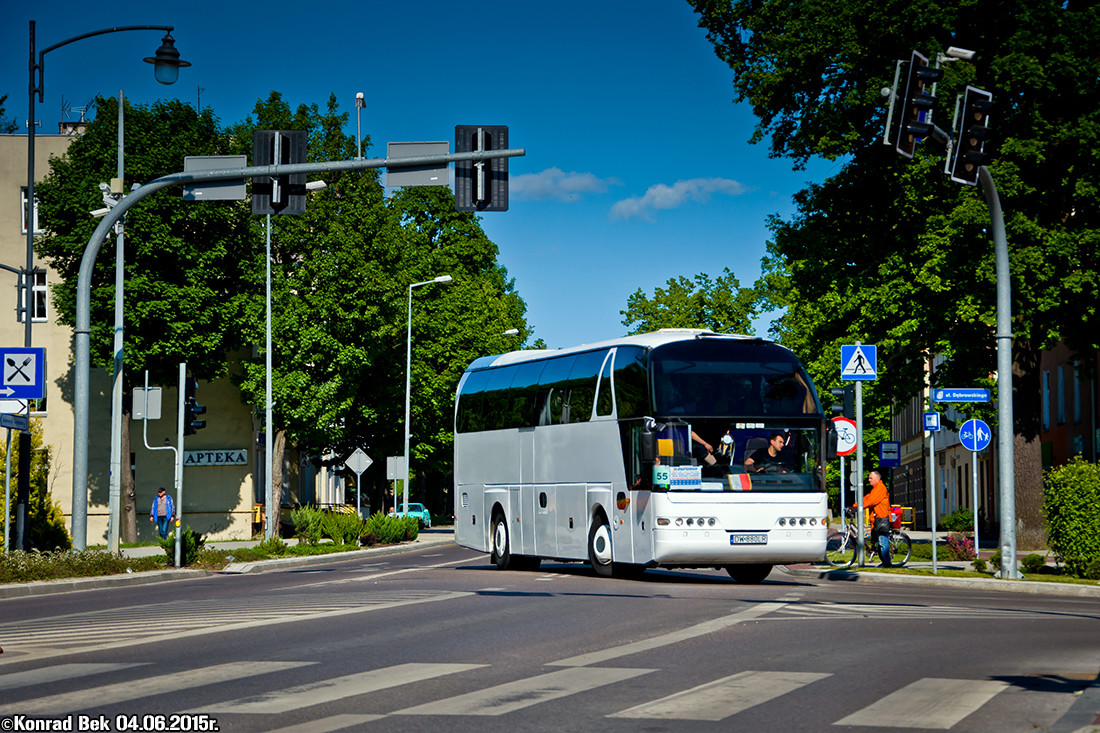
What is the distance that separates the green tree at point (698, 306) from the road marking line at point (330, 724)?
68.2 metres

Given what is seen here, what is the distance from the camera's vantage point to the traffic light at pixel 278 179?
1873 centimetres

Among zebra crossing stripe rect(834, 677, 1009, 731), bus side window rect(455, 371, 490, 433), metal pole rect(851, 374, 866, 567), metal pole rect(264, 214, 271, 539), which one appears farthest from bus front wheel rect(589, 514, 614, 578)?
metal pole rect(264, 214, 271, 539)

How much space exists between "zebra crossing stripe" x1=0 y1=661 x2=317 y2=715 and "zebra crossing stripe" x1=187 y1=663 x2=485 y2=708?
2.18ft

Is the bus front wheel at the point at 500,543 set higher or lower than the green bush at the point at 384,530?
higher

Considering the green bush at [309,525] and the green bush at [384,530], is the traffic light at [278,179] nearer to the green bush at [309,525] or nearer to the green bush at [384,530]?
the green bush at [309,525]

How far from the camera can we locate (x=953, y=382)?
32906 mm

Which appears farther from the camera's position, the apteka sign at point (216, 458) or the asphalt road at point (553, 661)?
the apteka sign at point (216, 458)

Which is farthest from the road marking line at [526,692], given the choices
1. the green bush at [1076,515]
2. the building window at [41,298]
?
the building window at [41,298]

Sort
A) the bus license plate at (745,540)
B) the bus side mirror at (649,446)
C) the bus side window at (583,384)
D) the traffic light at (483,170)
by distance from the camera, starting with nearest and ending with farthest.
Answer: the traffic light at (483,170), the bus side mirror at (649,446), the bus license plate at (745,540), the bus side window at (583,384)

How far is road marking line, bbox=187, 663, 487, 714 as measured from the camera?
27.3 feet

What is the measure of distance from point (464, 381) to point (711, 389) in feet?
31.4

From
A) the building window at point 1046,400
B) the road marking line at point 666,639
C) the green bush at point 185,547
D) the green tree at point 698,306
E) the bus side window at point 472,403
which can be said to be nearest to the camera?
the road marking line at point 666,639

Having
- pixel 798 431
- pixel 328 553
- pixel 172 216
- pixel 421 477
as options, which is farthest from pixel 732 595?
pixel 421 477

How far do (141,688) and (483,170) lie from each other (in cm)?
1060
